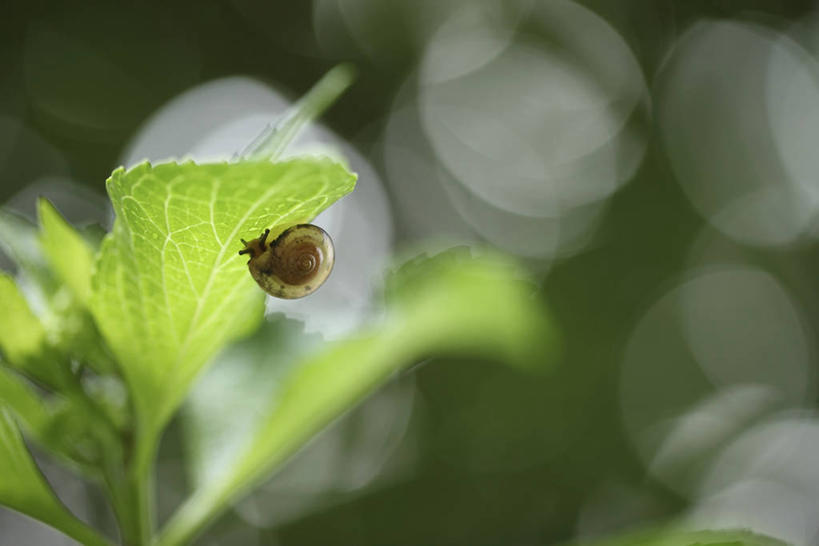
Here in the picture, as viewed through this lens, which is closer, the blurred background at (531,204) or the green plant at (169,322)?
the green plant at (169,322)

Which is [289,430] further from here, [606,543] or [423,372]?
[423,372]

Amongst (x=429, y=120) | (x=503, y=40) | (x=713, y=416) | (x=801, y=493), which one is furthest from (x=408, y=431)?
(x=503, y=40)

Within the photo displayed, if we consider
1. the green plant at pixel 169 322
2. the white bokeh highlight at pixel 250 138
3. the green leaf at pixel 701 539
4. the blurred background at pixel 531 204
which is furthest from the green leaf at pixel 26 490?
the white bokeh highlight at pixel 250 138

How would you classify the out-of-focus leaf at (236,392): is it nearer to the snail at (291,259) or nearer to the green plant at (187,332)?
the green plant at (187,332)

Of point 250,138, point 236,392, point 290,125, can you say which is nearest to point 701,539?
point 290,125

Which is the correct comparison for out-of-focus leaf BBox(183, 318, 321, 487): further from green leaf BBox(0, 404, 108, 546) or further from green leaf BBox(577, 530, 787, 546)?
green leaf BBox(577, 530, 787, 546)

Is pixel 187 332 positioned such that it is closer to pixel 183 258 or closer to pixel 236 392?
pixel 183 258
